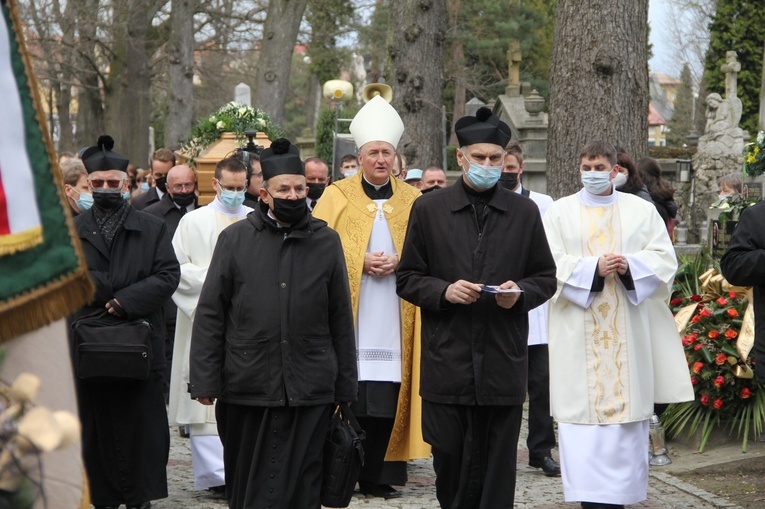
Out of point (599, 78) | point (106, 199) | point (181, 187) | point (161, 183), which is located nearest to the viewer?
point (106, 199)

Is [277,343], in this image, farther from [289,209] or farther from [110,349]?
[110,349]

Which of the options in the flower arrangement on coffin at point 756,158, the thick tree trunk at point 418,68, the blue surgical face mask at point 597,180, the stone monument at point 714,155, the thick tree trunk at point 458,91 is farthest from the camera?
the thick tree trunk at point 458,91

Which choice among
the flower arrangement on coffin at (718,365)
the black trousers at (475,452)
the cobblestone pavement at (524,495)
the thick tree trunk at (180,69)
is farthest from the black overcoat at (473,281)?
the thick tree trunk at (180,69)

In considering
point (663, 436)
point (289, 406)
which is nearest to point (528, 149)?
point (663, 436)

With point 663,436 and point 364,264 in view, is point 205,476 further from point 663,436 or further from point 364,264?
point 663,436

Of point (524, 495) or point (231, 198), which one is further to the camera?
point (231, 198)

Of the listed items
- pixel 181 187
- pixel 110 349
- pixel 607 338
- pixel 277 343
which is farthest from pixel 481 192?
pixel 181 187

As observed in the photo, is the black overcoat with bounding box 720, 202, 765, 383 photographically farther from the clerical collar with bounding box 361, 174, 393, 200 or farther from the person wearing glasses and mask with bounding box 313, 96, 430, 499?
the clerical collar with bounding box 361, 174, 393, 200

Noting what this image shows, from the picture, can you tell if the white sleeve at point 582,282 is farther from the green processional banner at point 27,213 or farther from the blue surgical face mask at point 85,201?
the green processional banner at point 27,213

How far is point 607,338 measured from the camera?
711 cm

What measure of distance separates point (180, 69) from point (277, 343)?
1846 centimetres

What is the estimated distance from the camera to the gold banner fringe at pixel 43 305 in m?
2.14

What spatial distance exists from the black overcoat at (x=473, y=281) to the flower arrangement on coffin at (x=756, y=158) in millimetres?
3203

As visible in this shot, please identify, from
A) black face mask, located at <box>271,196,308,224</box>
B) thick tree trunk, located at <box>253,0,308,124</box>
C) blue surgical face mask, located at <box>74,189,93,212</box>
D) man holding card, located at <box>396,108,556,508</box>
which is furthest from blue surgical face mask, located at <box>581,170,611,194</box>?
thick tree trunk, located at <box>253,0,308,124</box>
